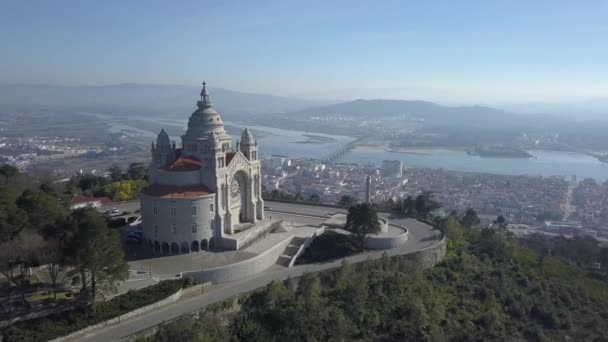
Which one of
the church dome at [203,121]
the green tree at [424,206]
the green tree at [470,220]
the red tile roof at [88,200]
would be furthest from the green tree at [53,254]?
the green tree at [470,220]

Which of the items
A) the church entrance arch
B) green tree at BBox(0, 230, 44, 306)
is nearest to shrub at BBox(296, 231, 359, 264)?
the church entrance arch

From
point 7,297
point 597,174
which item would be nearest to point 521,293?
point 7,297

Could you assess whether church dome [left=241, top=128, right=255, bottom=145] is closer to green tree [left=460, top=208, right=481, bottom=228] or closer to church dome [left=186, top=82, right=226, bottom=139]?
church dome [left=186, top=82, right=226, bottom=139]

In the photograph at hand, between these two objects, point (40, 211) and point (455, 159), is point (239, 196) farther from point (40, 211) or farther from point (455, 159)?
point (455, 159)

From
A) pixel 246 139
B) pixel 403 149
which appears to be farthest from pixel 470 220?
pixel 403 149

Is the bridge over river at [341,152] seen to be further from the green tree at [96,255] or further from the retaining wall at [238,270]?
the green tree at [96,255]

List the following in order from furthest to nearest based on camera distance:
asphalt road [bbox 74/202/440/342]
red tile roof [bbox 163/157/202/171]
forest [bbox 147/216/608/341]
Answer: red tile roof [bbox 163/157/202/171] < forest [bbox 147/216/608/341] < asphalt road [bbox 74/202/440/342]
